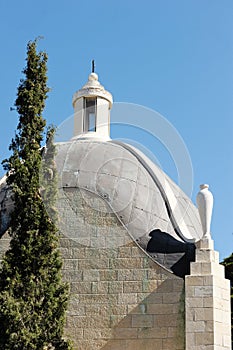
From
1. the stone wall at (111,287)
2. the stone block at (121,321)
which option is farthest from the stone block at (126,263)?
the stone block at (121,321)

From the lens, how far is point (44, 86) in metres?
14.5

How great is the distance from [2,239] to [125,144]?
4.55 m

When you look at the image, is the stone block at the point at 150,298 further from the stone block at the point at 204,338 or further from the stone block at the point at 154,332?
the stone block at the point at 204,338

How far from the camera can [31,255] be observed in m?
13.1

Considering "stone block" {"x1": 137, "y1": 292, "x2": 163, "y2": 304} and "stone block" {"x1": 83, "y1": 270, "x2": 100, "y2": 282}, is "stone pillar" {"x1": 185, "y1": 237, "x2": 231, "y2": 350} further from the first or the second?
"stone block" {"x1": 83, "y1": 270, "x2": 100, "y2": 282}

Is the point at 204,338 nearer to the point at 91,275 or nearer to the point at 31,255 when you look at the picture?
the point at 91,275

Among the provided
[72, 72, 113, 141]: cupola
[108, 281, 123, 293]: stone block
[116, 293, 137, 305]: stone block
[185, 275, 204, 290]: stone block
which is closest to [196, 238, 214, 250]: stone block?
[185, 275, 204, 290]: stone block

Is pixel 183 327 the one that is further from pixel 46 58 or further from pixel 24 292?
pixel 46 58

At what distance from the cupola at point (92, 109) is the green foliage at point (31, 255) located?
5.06 m

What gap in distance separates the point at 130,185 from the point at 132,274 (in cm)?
276

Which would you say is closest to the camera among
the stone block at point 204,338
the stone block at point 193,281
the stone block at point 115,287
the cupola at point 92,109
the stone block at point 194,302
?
the stone block at point 204,338

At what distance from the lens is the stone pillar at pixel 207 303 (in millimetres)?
13273

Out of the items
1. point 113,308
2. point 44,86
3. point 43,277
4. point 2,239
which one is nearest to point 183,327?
point 113,308

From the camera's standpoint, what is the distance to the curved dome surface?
15525mm
